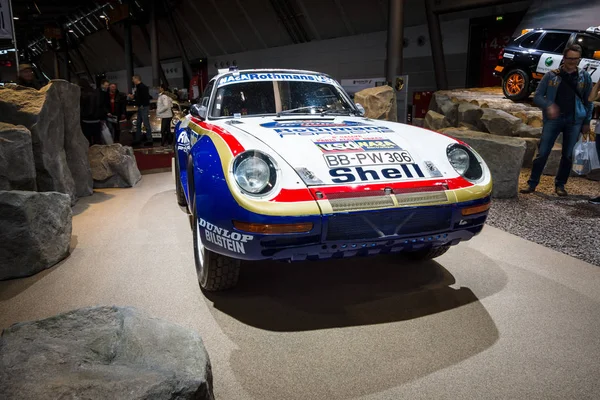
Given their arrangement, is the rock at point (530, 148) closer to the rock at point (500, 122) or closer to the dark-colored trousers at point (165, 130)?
the rock at point (500, 122)

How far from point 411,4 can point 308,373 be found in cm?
1343

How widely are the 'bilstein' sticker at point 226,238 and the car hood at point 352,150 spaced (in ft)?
1.45

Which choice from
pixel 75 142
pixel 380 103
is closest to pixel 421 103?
pixel 380 103

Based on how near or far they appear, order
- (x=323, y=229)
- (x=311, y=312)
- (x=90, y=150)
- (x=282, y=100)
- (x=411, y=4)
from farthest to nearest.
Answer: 1. (x=411, y=4)
2. (x=90, y=150)
3. (x=282, y=100)
4. (x=311, y=312)
5. (x=323, y=229)

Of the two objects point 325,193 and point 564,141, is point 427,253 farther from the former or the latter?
point 564,141

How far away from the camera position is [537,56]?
825 centimetres

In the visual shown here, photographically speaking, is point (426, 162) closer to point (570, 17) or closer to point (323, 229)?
point (323, 229)

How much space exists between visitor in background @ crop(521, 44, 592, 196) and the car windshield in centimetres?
271

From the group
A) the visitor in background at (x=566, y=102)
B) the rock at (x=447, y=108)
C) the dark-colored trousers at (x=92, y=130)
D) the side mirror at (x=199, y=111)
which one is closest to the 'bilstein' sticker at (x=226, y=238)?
the side mirror at (x=199, y=111)

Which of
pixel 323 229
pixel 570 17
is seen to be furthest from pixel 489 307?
pixel 570 17

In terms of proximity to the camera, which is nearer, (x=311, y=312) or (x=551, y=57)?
(x=311, y=312)

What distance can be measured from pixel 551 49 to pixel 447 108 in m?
2.13

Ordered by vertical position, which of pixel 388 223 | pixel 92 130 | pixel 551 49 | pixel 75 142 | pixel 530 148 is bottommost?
pixel 388 223

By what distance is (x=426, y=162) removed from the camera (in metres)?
2.51
